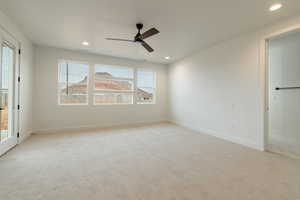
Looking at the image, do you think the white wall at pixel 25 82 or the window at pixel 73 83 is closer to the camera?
the white wall at pixel 25 82

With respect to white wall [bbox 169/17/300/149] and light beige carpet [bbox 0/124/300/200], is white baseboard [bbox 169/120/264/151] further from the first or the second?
light beige carpet [bbox 0/124/300/200]

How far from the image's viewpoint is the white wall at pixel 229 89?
308 centimetres

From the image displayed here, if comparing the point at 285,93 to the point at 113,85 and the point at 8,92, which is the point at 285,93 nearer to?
the point at 113,85

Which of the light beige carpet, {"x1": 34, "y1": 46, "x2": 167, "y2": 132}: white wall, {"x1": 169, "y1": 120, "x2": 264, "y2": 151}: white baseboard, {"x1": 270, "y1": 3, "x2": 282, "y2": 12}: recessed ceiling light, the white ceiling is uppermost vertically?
the white ceiling

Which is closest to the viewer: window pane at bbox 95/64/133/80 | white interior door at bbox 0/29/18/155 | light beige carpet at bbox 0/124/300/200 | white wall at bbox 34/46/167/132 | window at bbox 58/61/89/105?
light beige carpet at bbox 0/124/300/200

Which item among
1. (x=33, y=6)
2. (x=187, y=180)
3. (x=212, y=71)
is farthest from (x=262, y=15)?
(x=33, y=6)

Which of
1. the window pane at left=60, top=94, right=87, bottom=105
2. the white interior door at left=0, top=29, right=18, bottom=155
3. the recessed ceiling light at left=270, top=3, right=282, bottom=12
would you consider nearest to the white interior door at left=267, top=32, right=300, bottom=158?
the recessed ceiling light at left=270, top=3, right=282, bottom=12

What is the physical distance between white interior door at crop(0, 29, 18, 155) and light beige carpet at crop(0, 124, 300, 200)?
30 cm

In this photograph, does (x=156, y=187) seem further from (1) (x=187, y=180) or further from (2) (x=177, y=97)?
(2) (x=177, y=97)

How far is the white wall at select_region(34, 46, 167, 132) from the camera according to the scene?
4.26 meters

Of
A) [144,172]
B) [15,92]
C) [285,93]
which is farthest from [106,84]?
[285,93]

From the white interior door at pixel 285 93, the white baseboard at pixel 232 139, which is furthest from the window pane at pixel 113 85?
the white interior door at pixel 285 93

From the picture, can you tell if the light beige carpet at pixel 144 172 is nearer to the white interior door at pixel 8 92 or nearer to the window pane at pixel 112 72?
the white interior door at pixel 8 92

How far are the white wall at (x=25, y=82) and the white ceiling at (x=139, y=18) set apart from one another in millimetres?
207
